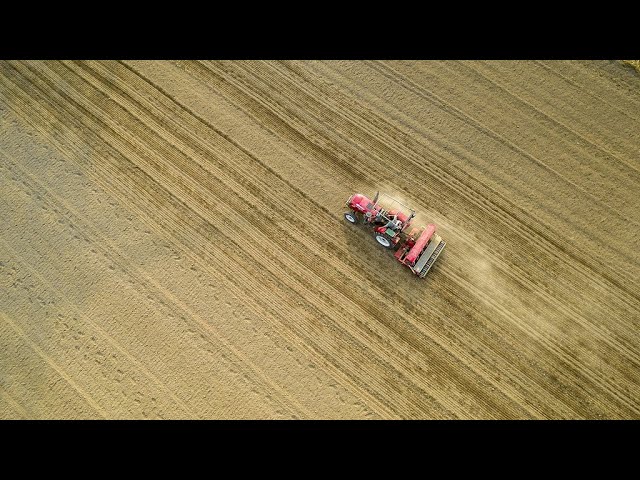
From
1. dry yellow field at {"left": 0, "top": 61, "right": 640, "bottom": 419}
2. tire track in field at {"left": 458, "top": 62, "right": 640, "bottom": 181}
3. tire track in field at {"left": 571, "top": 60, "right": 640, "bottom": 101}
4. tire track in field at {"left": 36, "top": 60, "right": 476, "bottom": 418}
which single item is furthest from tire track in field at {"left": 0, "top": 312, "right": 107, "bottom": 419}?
tire track in field at {"left": 571, "top": 60, "right": 640, "bottom": 101}

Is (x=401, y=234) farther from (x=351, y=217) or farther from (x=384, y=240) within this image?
(x=351, y=217)

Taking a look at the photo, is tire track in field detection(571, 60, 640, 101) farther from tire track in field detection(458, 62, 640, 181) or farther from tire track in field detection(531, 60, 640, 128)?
tire track in field detection(458, 62, 640, 181)

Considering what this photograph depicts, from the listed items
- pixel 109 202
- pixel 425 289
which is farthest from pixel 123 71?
pixel 425 289

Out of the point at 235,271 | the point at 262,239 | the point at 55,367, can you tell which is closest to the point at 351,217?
the point at 262,239

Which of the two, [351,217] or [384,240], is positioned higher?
[351,217]

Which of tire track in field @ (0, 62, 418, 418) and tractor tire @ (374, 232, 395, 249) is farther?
tractor tire @ (374, 232, 395, 249)

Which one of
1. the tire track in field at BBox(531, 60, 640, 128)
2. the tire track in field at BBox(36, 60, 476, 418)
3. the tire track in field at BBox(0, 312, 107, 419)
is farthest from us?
the tire track in field at BBox(531, 60, 640, 128)

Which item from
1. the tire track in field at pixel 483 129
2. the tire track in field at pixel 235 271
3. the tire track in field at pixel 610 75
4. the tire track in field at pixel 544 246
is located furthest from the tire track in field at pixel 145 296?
the tire track in field at pixel 610 75
